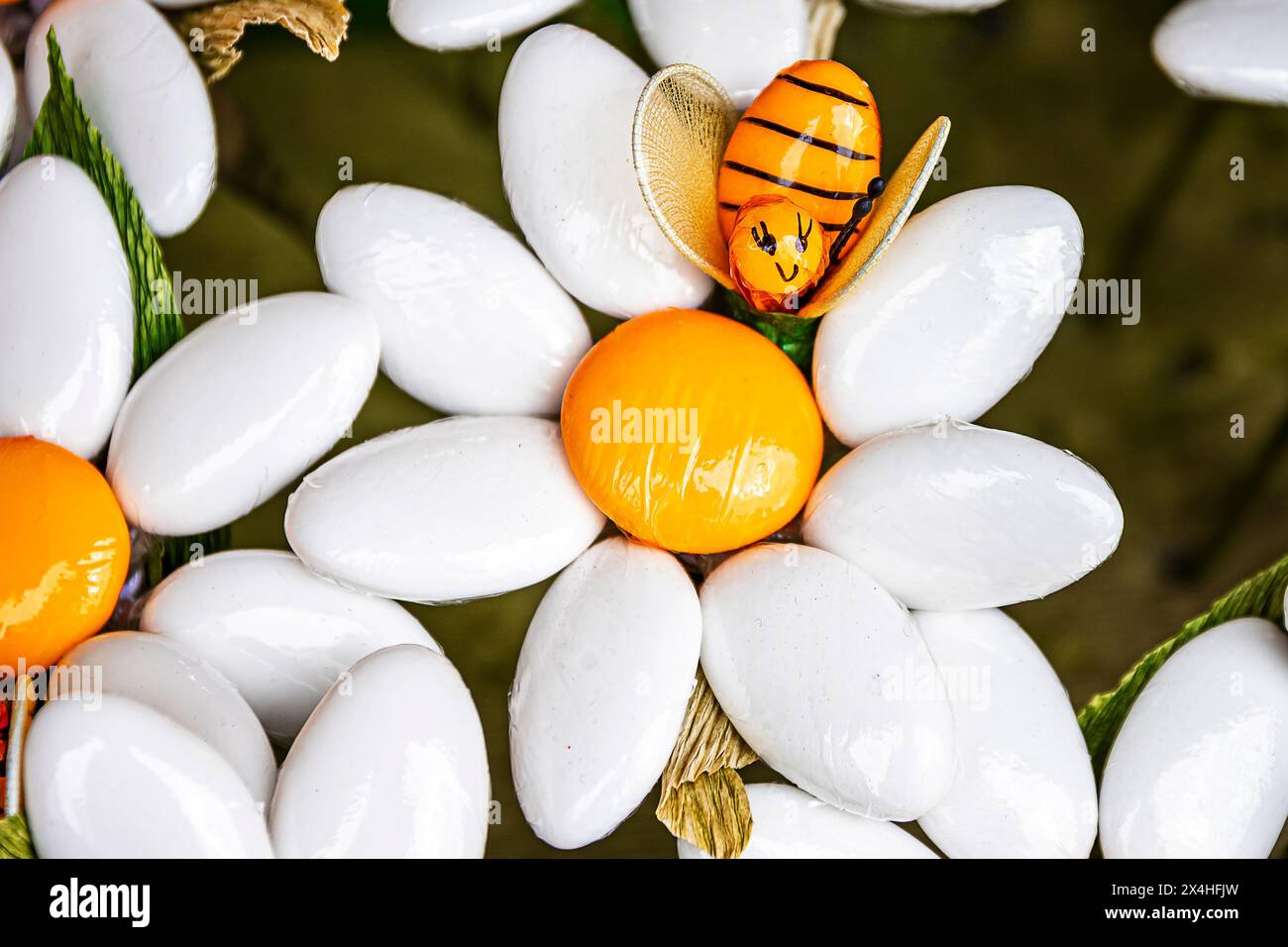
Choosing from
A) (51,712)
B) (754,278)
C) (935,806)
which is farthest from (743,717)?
(51,712)

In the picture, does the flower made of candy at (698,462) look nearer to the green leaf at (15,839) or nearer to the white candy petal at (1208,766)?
the white candy petal at (1208,766)

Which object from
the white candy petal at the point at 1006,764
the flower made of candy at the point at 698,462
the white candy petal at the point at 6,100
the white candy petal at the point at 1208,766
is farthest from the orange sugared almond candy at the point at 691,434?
the white candy petal at the point at 6,100

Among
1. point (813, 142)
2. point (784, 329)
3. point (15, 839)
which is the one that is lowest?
point (15, 839)

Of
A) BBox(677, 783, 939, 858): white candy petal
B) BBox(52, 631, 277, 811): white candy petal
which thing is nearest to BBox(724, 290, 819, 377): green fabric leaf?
BBox(677, 783, 939, 858): white candy petal

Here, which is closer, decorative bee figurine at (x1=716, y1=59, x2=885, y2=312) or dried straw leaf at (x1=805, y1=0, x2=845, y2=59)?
decorative bee figurine at (x1=716, y1=59, x2=885, y2=312)

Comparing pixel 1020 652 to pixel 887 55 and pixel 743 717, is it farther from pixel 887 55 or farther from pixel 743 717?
pixel 887 55

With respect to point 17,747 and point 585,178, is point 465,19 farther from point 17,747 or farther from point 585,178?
point 17,747

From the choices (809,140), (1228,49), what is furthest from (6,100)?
(1228,49)

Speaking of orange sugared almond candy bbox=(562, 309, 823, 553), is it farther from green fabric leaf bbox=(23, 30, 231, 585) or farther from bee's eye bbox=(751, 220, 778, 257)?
green fabric leaf bbox=(23, 30, 231, 585)
